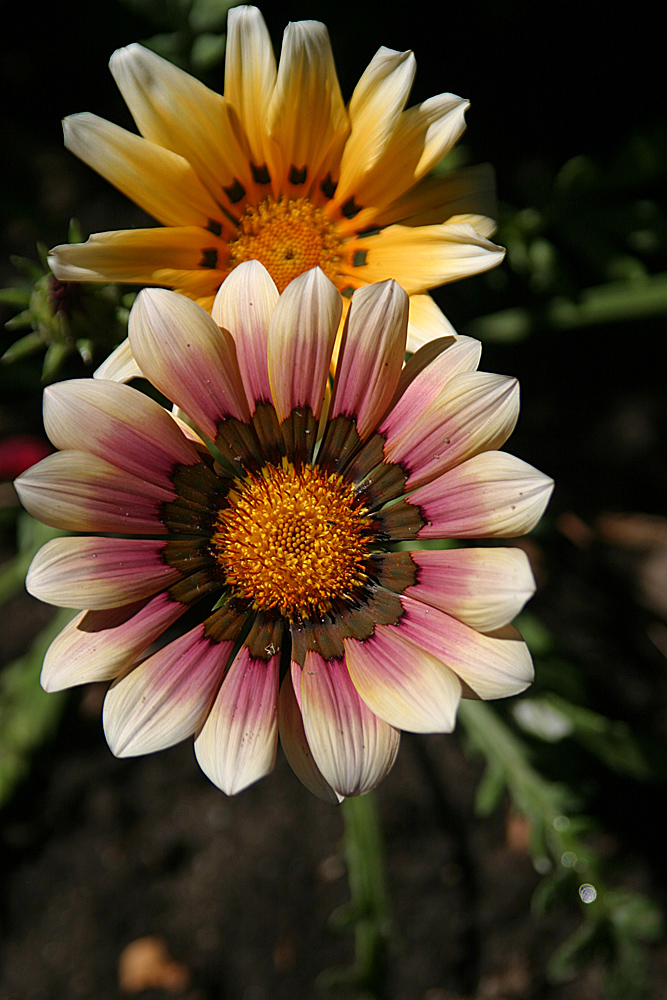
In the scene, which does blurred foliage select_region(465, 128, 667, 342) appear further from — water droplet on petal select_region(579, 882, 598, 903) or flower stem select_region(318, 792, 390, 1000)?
water droplet on petal select_region(579, 882, 598, 903)

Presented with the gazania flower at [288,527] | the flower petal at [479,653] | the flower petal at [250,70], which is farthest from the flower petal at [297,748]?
the flower petal at [250,70]

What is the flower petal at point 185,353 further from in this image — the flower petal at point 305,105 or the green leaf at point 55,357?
the flower petal at point 305,105

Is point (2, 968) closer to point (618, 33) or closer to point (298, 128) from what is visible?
point (298, 128)

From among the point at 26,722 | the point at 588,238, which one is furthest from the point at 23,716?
the point at 588,238

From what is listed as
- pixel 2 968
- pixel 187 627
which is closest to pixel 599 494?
pixel 187 627

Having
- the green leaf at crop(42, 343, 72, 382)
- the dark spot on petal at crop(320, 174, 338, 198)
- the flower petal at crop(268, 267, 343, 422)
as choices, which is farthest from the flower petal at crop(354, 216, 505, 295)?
the green leaf at crop(42, 343, 72, 382)

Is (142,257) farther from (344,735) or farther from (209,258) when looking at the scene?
(344,735)
